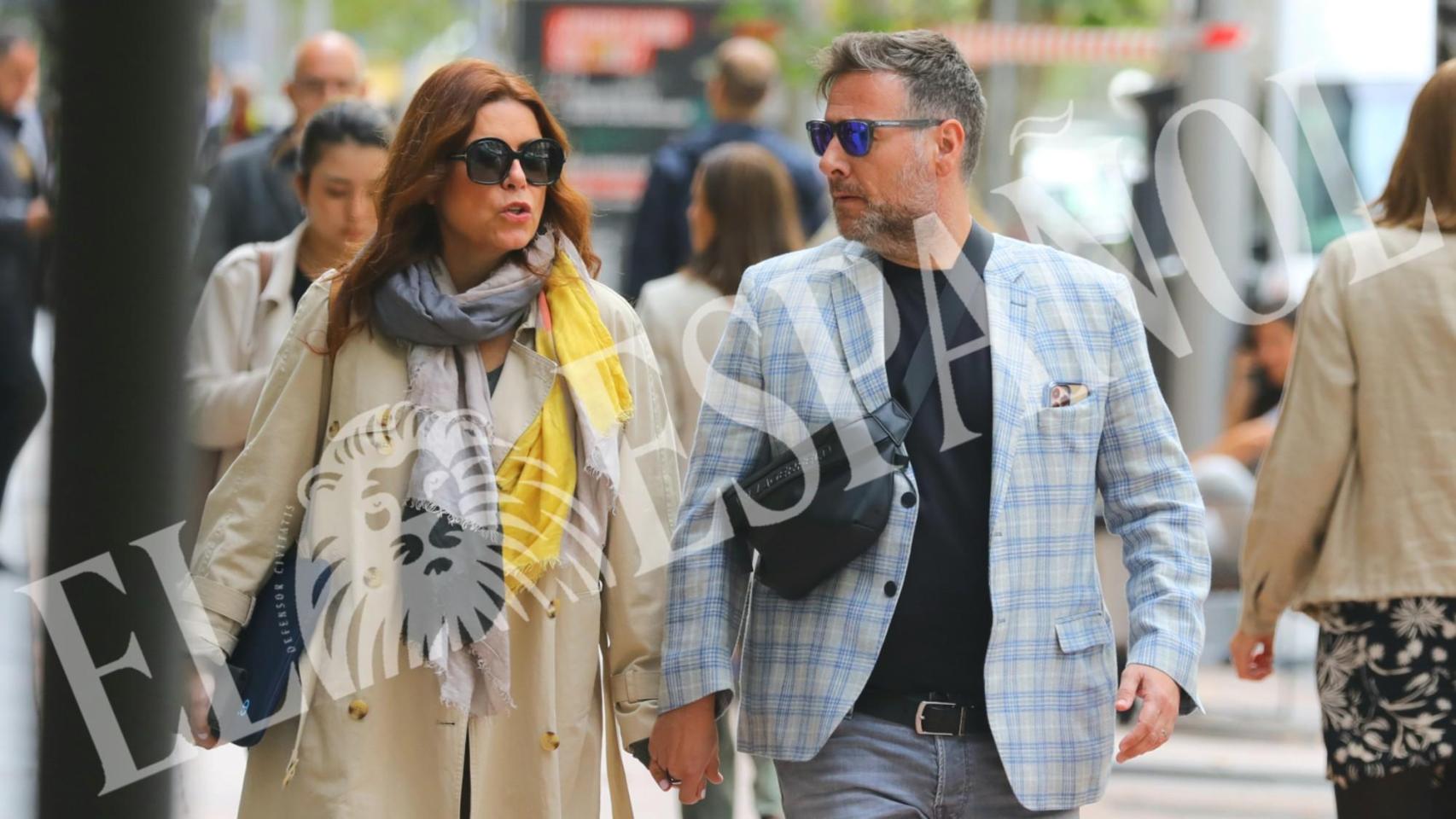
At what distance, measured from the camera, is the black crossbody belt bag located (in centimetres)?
326

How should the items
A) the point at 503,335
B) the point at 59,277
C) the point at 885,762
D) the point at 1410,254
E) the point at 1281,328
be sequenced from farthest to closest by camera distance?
the point at 1281,328, the point at 1410,254, the point at 503,335, the point at 885,762, the point at 59,277

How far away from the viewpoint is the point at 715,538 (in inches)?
135

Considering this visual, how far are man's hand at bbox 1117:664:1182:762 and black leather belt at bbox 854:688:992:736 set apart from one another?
23cm

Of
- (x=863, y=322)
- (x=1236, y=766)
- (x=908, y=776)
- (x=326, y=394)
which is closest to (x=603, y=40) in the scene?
(x=1236, y=766)

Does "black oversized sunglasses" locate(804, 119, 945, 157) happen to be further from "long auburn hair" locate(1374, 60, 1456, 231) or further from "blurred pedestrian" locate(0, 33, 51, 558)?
"blurred pedestrian" locate(0, 33, 51, 558)

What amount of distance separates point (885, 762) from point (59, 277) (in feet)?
7.67

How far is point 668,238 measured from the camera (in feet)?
24.7

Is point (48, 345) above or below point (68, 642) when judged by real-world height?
above

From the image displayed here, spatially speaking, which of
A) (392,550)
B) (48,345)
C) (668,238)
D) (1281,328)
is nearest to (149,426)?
(48,345)

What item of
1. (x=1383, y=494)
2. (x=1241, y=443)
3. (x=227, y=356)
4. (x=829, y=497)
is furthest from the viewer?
(x=1241, y=443)

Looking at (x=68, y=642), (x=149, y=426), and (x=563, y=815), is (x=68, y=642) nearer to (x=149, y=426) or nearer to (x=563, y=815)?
(x=149, y=426)

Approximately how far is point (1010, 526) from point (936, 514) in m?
0.12

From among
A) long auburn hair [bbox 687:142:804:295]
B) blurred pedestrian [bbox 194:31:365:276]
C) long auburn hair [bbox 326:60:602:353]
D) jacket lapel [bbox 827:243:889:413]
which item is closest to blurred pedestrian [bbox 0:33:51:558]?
blurred pedestrian [bbox 194:31:365:276]

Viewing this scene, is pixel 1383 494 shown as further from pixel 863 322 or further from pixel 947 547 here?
pixel 863 322
